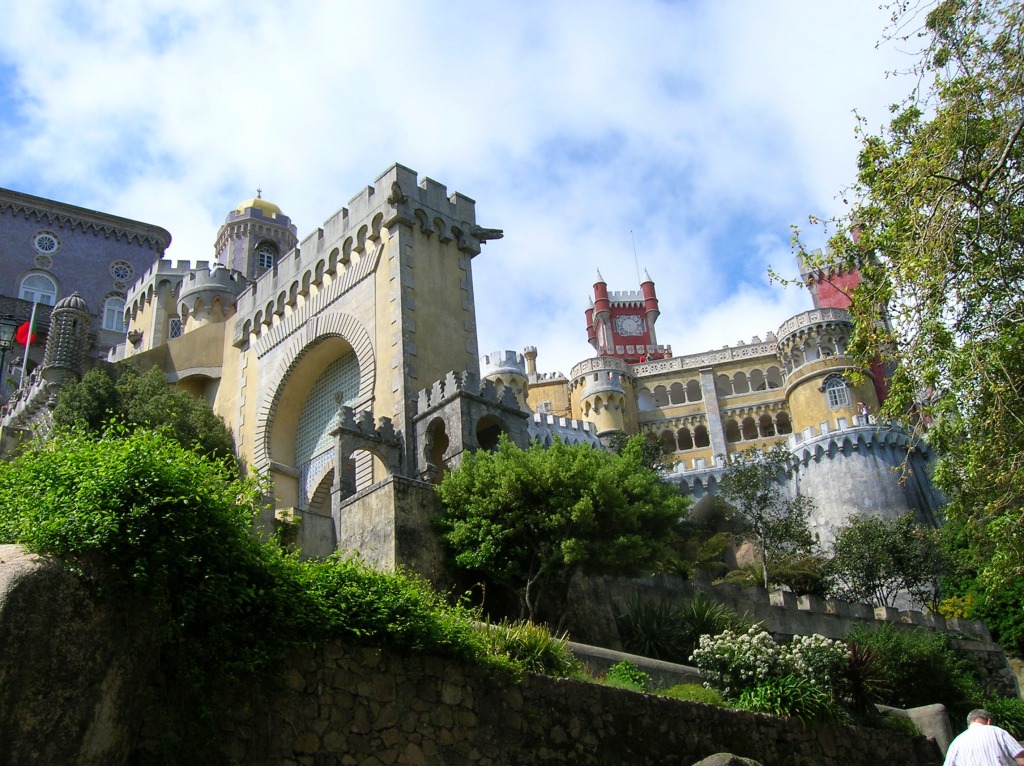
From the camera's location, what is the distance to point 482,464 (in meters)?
18.0

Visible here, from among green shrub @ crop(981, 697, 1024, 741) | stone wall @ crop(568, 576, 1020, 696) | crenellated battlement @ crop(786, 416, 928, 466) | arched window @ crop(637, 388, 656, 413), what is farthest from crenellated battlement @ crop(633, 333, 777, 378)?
green shrub @ crop(981, 697, 1024, 741)

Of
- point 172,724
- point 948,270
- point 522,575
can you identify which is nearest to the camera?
point 172,724

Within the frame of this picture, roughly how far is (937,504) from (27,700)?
1855 inches

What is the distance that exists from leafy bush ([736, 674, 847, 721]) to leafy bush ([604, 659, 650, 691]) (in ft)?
4.42

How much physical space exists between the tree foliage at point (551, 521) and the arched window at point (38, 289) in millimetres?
41430

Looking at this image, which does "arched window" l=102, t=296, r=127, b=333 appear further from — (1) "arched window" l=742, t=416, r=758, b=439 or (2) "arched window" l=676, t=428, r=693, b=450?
(1) "arched window" l=742, t=416, r=758, b=439

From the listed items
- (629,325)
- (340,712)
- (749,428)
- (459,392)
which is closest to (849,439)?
(749,428)

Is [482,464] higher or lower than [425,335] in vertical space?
lower

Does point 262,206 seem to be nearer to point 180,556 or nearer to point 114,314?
point 114,314

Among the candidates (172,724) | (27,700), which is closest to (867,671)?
(172,724)

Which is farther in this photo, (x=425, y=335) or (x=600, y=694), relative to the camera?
(x=425, y=335)

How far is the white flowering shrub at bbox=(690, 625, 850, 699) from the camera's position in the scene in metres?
14.2

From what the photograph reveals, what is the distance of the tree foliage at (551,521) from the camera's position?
1680 centimetres

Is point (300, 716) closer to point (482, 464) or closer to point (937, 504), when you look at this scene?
point (482, 464)
